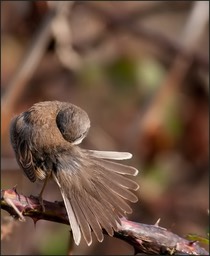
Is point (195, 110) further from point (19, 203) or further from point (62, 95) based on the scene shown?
point (19, 203)

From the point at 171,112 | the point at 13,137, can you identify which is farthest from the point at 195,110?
the point at 13,137

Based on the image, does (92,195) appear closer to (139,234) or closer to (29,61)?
(139,234)

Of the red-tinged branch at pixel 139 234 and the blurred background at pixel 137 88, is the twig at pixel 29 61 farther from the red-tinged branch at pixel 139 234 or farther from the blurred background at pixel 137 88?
the red-tinged branch at pixel 139 234

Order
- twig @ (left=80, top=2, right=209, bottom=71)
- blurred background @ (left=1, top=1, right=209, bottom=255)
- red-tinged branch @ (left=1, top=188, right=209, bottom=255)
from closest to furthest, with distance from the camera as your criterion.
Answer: red-tinged branch @ (left=1, top=188, right=209, bottom=255) → blurred background @ (left=1, top=1, right=209, bottom=255) → twig @ (left=80, top=2, right=209, bottom=71)

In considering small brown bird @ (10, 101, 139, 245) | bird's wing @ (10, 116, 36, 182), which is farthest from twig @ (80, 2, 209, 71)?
bird's wing @ (10, 116, 36, 182)

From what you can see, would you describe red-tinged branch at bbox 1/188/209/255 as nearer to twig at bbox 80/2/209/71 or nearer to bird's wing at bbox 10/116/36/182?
bird's wing at bbox 10/116/36/182

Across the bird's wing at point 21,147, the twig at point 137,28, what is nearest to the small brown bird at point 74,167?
the bird's wing at point 21,147

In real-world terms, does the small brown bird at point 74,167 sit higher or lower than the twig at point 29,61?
lower
